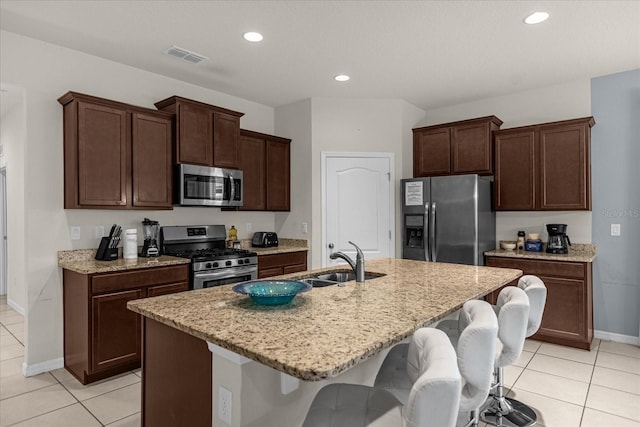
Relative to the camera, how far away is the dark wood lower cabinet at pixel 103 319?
286 cm

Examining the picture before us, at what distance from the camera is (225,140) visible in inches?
160

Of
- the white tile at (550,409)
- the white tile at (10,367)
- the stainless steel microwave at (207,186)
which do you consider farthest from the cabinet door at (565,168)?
the white tile at (10,367)

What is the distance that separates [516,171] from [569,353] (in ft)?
6.20

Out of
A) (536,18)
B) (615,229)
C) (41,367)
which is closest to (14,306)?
(41,367)

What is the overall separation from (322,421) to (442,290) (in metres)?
1.04

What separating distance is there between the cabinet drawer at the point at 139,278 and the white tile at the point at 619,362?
12.2 feet

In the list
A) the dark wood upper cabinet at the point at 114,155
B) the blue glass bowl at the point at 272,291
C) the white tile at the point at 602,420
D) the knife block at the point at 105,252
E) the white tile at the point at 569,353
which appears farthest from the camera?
the white tile at the point at 569,353

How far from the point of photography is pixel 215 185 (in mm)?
3986

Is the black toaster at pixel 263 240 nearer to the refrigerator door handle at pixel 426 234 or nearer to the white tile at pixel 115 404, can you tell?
the refrigerator door handle at pixel 426 234

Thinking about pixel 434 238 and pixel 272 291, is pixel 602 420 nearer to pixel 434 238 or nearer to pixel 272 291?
pixel 434 238

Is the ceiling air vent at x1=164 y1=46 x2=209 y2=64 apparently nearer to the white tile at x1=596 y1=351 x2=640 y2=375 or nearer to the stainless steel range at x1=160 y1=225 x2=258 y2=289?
the stainless steel range at x1=160 y1=225 x2=258 y2=289

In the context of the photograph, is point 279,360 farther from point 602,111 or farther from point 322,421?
point 602,111

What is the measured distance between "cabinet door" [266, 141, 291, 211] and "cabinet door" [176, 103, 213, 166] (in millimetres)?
964

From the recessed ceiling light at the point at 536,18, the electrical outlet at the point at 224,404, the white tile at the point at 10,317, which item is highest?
the recessed ceiling light at the point at 536,18
